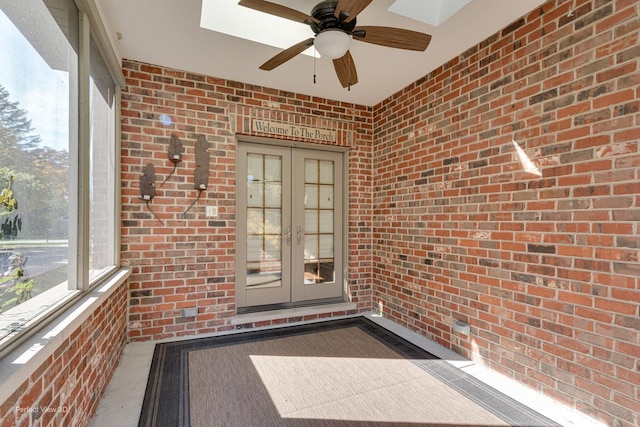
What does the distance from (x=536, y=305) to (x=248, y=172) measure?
3215 mm

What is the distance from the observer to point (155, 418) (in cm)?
202

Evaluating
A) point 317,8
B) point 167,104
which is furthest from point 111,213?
point 317,8

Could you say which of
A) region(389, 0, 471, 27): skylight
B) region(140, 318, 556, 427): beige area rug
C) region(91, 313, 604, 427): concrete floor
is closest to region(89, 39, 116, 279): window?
region(91, 313, 604, 427): concrete floor

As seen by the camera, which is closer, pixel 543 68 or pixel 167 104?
pixel 543 68

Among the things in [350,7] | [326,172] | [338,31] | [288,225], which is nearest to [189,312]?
[288,225]

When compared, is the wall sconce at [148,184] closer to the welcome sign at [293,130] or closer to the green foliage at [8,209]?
the welcome sign at [293,130]

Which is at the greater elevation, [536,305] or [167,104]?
[167,104]

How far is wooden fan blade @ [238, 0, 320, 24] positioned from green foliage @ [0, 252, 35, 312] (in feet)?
5.73

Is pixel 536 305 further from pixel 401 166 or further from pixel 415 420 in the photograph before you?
pixel 401 166

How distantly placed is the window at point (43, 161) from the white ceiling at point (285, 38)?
470mm

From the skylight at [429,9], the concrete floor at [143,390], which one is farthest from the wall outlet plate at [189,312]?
the skylight at [429,9]

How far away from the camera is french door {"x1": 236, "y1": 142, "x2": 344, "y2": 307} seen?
3.81m

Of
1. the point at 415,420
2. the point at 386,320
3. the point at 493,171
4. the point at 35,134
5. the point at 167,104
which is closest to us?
the point at 35,134

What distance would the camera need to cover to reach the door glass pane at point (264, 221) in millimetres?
3840
